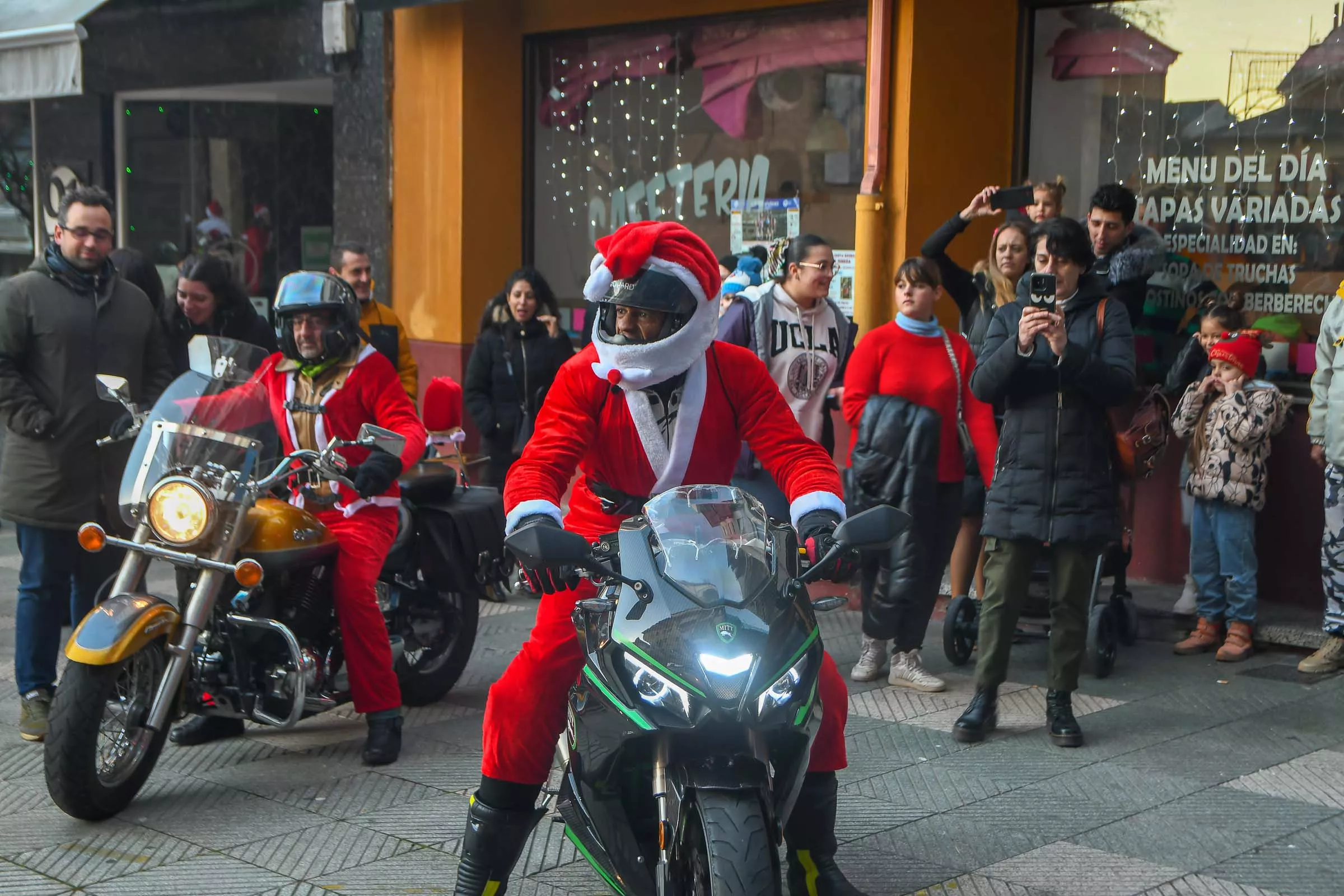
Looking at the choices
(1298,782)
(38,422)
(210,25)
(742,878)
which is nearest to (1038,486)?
(1298,782)

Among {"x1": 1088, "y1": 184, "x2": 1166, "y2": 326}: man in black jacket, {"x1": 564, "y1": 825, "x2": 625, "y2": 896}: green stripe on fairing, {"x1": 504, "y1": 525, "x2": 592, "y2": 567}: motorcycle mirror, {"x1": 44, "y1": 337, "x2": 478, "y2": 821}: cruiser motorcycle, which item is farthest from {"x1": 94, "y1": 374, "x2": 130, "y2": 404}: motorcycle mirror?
{"x1": 1088, "y1": 184, "x2": 1166, "y2": 326}: man in black jacket

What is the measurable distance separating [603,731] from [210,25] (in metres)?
11.0

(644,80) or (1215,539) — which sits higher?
(644,80)

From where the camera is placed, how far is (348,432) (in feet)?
19.5

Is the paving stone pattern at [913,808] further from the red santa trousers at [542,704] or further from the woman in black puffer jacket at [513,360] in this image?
the woman in black puffer jacket at [513,360]

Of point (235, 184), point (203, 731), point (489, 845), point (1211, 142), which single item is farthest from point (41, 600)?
point (235, 184)

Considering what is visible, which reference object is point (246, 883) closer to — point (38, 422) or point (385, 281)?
point (38, 422)

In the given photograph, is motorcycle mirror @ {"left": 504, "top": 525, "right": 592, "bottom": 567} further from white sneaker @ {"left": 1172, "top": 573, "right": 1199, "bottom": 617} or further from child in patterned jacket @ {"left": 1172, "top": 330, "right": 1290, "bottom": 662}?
white sneaker @ {"left": 1172, "top": 573, "right": 1199, "bottom": 617}

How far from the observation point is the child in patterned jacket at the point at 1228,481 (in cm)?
738

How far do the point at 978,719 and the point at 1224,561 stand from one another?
2.07m

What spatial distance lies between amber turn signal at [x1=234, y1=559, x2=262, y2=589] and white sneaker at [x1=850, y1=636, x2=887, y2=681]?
2.89 metres

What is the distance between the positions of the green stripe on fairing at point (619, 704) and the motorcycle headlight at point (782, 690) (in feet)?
0.77

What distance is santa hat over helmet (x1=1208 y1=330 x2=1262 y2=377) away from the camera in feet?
24.5

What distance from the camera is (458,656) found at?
21.8 feet
